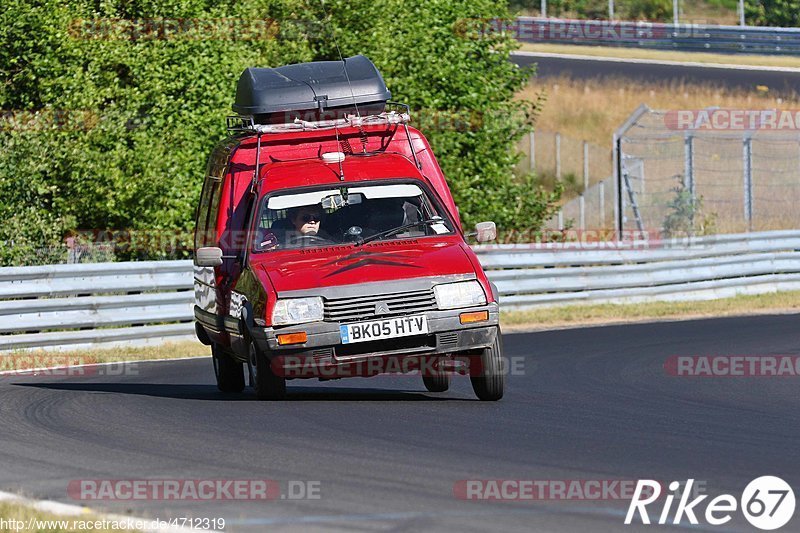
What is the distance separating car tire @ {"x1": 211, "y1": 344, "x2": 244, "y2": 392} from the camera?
41.4 feet

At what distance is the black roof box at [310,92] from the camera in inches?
A: 532

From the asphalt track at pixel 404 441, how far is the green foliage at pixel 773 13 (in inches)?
1876

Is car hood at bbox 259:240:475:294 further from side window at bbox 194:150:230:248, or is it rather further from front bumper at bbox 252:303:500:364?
side window at bbox 194:150:230:248

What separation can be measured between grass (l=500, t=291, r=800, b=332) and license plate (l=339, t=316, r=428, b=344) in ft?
34.6

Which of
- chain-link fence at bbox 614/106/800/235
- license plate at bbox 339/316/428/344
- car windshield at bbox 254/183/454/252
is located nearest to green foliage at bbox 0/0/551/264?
chain-link fence at bbox 614/106/800/235

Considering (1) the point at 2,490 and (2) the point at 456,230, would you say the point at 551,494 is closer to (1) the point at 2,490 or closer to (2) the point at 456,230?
(1) the point at 2,490

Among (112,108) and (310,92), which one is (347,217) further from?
(112,108)

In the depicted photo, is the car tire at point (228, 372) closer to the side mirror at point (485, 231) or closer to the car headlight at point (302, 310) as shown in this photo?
the car headlight at point (302, 310)

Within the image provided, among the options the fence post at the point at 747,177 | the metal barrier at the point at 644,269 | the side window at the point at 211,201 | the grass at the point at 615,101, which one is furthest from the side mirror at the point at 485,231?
the grass at the point at 615,101

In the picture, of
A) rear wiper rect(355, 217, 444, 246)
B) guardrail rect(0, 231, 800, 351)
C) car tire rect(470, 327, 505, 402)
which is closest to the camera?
car tire rect(470, 327, 505, 402)

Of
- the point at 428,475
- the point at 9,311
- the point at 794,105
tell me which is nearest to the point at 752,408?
the point at 428,475

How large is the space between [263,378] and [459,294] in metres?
1.68

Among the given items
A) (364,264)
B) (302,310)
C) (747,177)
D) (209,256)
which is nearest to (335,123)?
(209,256)

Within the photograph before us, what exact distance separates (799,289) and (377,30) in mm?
8856
